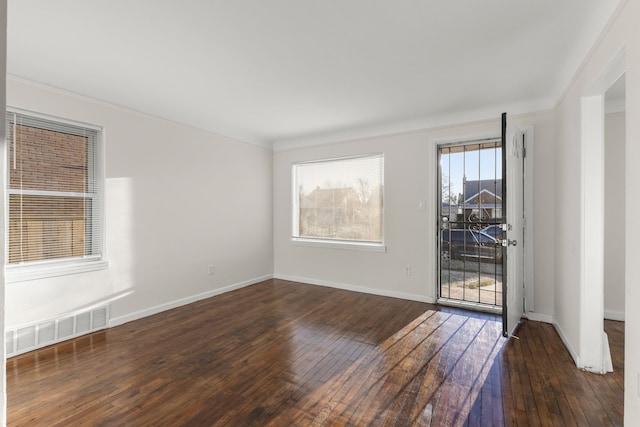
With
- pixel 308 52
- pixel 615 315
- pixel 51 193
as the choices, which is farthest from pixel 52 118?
pixel 615 315

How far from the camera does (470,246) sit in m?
3.98

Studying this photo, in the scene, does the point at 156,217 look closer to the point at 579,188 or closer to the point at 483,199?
the point at 483,199

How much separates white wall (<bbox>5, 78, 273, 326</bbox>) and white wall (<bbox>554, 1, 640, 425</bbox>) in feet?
13.3

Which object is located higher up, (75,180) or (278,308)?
(75,180)

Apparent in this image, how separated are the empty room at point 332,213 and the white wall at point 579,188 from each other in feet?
0.07

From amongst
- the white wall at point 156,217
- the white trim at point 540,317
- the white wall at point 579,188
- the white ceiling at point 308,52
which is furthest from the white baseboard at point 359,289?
the white ceiling at point 308,52

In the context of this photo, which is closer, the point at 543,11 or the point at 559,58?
the point at 543,11

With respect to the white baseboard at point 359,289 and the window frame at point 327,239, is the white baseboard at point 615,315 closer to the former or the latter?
the white baseboard at point 359,289

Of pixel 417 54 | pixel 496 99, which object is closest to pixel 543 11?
pixel 417 54

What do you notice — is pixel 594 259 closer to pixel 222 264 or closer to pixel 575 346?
pixel 575 346

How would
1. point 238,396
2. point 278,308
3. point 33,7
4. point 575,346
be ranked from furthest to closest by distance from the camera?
point 278,308
point 575,346
point 238,396
point 33,7

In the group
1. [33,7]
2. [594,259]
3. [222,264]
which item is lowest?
[222,264]

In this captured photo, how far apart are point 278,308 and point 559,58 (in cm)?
372

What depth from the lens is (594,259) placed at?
2344 mm
